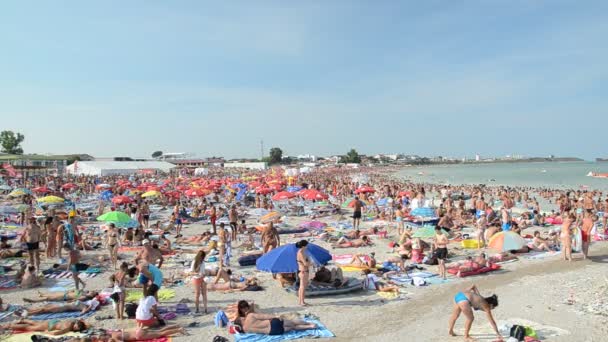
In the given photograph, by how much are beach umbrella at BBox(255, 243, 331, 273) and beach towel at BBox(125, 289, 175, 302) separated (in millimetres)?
1990

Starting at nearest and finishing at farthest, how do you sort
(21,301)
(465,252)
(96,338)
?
(96,338)
(21,301)
(465,252)

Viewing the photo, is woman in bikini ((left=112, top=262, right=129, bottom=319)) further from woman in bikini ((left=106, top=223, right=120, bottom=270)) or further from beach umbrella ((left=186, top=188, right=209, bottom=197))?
beach umbrella ((left=186, top=188, right=209, bottom=197))

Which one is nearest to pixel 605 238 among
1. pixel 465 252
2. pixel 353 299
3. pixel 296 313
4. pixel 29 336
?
pixel 465 252

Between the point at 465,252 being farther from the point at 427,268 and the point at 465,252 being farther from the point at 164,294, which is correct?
the point at 164,294

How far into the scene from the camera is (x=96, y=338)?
6.33m

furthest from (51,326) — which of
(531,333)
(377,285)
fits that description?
(531,333)

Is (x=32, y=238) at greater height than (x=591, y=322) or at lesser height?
greater

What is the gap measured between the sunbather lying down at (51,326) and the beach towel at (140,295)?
155 centimetres

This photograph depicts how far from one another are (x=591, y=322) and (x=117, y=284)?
316 inches

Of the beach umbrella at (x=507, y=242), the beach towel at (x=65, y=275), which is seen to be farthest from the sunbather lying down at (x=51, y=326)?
the beach umbrella at (x=507, y=242)

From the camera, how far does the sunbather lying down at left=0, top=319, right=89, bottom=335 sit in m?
6.72

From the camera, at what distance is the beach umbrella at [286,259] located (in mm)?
8289

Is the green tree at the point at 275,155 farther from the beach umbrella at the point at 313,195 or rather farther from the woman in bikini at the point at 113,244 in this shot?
the woman in bikini at the point at 113,244

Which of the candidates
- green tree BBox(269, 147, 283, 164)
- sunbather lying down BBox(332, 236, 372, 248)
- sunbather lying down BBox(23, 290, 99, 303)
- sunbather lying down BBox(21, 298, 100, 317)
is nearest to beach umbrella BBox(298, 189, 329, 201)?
sunbather lying down BBox(332, 236, 372, 248)
